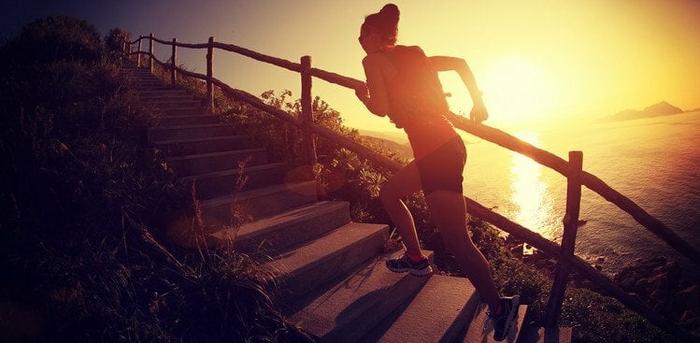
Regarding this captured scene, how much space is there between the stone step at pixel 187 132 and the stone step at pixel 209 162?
82cm

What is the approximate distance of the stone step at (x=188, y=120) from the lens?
6.11m

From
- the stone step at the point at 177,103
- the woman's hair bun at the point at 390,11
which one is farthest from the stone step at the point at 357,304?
the stone step at the point at 177,103

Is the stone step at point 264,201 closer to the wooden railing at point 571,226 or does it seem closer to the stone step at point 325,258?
the stone step at point 325,258

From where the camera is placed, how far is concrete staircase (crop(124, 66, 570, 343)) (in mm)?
2684

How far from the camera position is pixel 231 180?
437 centimetres

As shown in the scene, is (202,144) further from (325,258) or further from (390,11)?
(390,11)

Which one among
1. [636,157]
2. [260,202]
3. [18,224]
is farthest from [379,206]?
[636,157]

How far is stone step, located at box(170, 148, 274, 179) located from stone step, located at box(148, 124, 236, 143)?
2.71 ft

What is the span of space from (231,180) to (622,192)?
156ft

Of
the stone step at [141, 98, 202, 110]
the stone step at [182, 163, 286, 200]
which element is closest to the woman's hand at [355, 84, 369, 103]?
the stone step at [182, 163, 286, 200]

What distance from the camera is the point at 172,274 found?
284 centimetres

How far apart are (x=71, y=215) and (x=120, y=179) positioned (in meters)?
0.52

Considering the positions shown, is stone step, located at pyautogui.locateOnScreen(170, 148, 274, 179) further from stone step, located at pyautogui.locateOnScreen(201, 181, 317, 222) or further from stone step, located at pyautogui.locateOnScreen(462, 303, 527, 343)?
stone step, located at pyautogui.locateOnScreen(462, 303, 527, 343)

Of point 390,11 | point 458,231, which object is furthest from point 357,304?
point 390,11
